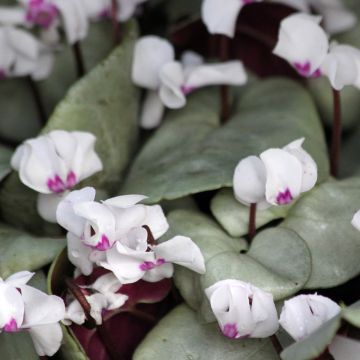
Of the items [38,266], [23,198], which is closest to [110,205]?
[38,266]

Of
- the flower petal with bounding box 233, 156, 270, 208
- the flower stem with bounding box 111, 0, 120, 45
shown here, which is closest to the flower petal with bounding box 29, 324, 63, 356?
the flower petal with bounding box 233, 156, 270, 208

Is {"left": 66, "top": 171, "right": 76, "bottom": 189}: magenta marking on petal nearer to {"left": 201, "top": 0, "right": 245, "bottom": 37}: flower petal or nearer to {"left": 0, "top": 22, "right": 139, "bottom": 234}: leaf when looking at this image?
{"left": 0, "top": 22, "right": 139, "bottom": 234}: leaf

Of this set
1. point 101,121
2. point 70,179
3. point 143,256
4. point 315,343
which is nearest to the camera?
point 315,343

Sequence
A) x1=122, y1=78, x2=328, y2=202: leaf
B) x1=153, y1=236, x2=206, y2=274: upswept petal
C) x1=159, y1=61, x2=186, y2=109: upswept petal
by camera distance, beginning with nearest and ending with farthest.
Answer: x1=153, y1=236, x2=206, y2=274: upswept petal, x1=122, y1=78, x2=328, y2=202: leaf, x1=159, y1=61, x2=186, y2=109: upswept petal

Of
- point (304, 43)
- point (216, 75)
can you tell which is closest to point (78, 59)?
point (216, 75)

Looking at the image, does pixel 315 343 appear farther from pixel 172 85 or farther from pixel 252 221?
pixel 172 85

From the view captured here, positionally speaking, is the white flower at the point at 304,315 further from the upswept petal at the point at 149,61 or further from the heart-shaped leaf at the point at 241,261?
the upswept petal at the point at 149,61
